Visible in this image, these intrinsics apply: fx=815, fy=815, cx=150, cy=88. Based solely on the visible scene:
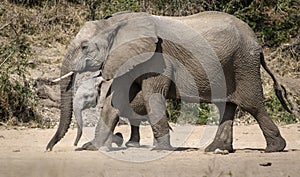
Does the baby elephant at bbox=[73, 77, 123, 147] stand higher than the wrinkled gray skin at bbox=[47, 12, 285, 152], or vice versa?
the wrinkled gray skin at bbox=[47, 12, 285, 152]

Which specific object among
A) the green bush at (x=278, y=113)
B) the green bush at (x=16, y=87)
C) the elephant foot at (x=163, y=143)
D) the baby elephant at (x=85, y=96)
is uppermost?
the elephant foot at (x=163, y=143)

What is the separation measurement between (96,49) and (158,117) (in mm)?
1171

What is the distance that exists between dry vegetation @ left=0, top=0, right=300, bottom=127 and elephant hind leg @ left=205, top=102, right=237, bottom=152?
4016 mm

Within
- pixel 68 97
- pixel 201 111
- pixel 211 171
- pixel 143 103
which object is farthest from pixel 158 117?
pixel 201 111

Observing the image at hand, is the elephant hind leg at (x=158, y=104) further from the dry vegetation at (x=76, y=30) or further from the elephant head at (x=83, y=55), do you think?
the dry vegetation at (x=76, y=30)

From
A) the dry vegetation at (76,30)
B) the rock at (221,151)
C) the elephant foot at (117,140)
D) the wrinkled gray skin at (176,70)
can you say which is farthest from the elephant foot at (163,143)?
the dry vegetation at (76,30)

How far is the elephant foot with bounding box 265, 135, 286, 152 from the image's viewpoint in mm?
10602

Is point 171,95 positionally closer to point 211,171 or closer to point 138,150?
point 138,150

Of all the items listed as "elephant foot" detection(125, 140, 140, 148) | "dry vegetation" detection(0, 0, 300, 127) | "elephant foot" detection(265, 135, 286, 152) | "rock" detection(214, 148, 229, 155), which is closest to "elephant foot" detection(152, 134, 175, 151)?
"rock" detection(214, 148, 229, 155)

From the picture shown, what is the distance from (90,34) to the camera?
34.0 feet

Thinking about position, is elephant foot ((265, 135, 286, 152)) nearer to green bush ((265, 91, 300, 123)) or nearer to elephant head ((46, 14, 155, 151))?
elephant head ((46, 14, 155, 151))

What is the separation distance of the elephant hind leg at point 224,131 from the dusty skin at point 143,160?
0.65 feet

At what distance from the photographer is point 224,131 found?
35.6 ft

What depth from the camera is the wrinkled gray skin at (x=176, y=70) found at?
33.7ft
